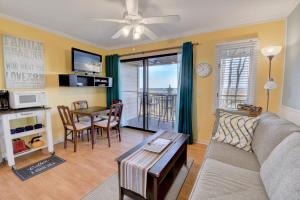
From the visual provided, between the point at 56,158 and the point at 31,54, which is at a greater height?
the point at 31,54

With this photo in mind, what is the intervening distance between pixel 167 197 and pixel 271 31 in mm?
3066

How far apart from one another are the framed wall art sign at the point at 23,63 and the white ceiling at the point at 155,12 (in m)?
0.41

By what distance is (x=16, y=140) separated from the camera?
238 cm

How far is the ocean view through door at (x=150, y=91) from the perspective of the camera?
373 centimetres

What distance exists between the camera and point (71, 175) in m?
2.02

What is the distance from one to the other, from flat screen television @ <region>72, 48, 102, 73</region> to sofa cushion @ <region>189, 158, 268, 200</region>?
128 inches

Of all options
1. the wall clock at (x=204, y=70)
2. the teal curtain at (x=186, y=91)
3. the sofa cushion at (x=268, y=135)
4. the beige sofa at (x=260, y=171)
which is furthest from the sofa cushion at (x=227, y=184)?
the wall clock at (x=204, y=70)

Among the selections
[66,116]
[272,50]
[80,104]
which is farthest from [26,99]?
[272,50]

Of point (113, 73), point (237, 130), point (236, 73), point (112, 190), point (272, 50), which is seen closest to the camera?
point (112, 190)

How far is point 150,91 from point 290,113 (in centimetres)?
280

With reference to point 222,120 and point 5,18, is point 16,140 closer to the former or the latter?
point 5,18

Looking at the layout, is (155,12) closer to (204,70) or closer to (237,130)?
(204,70)

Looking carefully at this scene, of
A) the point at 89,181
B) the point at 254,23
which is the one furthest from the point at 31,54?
the point at 254,23

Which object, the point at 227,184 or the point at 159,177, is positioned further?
the point at 159,177
